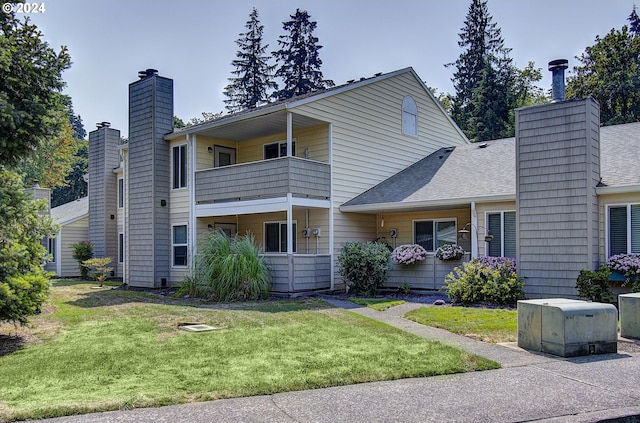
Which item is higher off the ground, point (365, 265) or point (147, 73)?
point (147, 73)

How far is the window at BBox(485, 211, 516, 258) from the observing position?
13.8 metres

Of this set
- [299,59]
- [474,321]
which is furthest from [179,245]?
[299,59]

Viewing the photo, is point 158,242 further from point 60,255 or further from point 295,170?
point 60,255

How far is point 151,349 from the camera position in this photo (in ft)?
25.0

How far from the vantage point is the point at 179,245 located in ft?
62.5

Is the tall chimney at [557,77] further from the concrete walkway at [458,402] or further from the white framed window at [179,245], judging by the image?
the white framed window at [179,245]

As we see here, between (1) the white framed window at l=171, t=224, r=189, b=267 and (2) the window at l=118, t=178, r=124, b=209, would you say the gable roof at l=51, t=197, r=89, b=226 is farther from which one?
(1) the white framed window at l=171, t=224, r=189, b=267

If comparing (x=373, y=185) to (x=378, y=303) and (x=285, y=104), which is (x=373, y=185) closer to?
A: (x=285, y=104)

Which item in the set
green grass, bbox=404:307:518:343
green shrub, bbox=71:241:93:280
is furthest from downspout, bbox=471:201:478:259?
green shrub, bbox=71:241:93:280

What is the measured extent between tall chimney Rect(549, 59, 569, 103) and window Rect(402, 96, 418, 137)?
6979 mm

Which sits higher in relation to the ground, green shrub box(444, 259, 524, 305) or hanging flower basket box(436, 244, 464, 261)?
hanging flower basket box(436, 244, 464, 261)

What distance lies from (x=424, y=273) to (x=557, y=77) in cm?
636

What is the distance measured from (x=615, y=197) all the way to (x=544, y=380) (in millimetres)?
7842

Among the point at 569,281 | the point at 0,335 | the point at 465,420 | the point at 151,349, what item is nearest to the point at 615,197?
the point at 569,281
